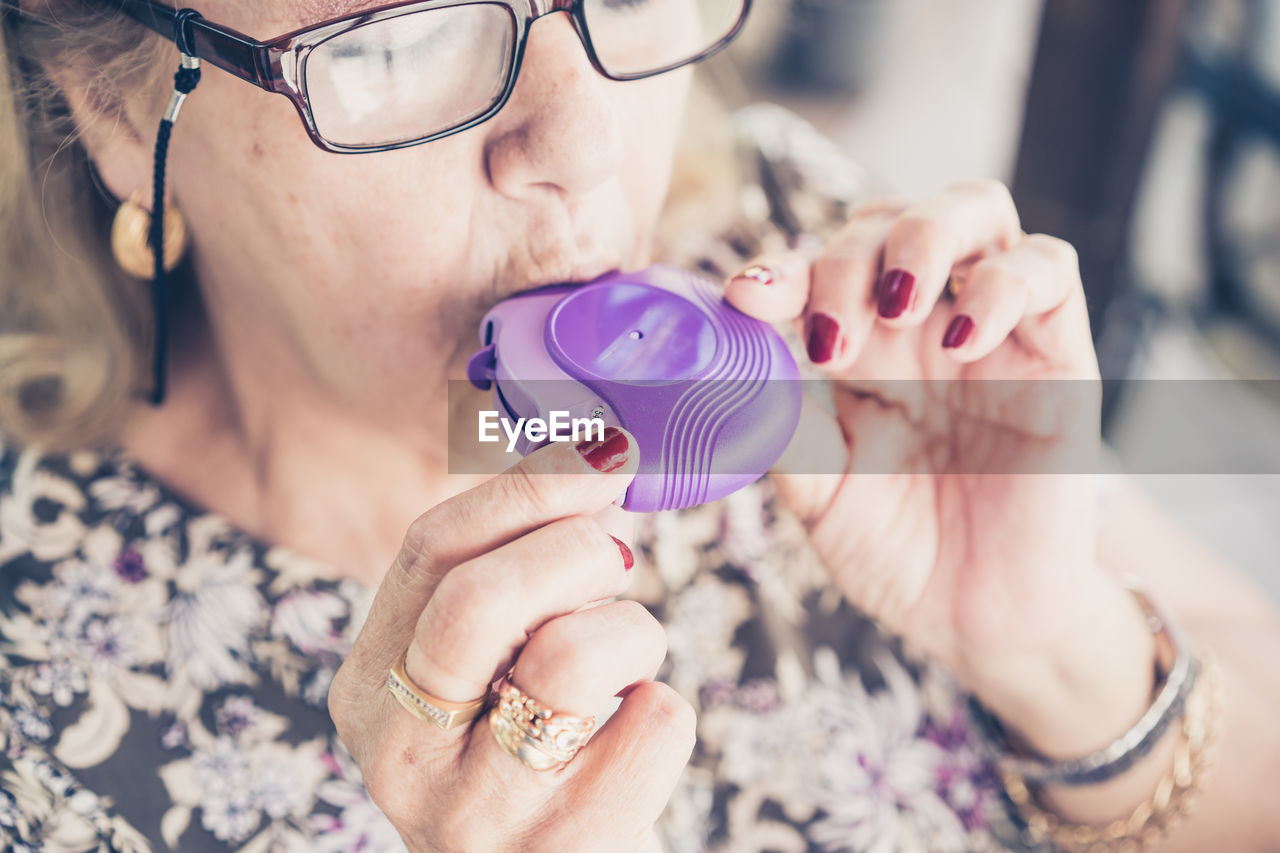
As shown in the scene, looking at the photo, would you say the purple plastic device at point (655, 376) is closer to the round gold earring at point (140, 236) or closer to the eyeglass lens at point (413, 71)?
the eyeglass lens at point (413, 71)

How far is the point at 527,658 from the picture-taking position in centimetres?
75

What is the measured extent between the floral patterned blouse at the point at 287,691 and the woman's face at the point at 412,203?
1.17 feet

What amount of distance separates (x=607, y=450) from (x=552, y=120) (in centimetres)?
35

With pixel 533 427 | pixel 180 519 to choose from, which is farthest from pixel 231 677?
pixel 533 427

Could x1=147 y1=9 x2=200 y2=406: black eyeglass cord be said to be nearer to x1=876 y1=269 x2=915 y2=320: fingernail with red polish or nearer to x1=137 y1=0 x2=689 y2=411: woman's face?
x1=137 y1=0 x2=689 y2=411: woman's face

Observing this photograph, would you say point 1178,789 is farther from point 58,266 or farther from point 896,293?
point 58,266

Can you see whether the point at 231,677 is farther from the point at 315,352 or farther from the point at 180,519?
the point at 315,352

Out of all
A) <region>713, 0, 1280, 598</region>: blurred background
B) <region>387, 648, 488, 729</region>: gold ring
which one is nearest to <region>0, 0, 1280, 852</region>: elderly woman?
<region>387, 648, 488, 729</region>: gold ring

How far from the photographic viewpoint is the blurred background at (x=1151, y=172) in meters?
2.03

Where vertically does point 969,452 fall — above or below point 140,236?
below

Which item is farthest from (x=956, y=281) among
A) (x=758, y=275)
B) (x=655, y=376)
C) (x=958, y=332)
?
(x=655, y=376)

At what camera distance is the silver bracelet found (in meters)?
1.27

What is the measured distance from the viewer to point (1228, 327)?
282cm

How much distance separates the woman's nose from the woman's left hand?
0.78ft
